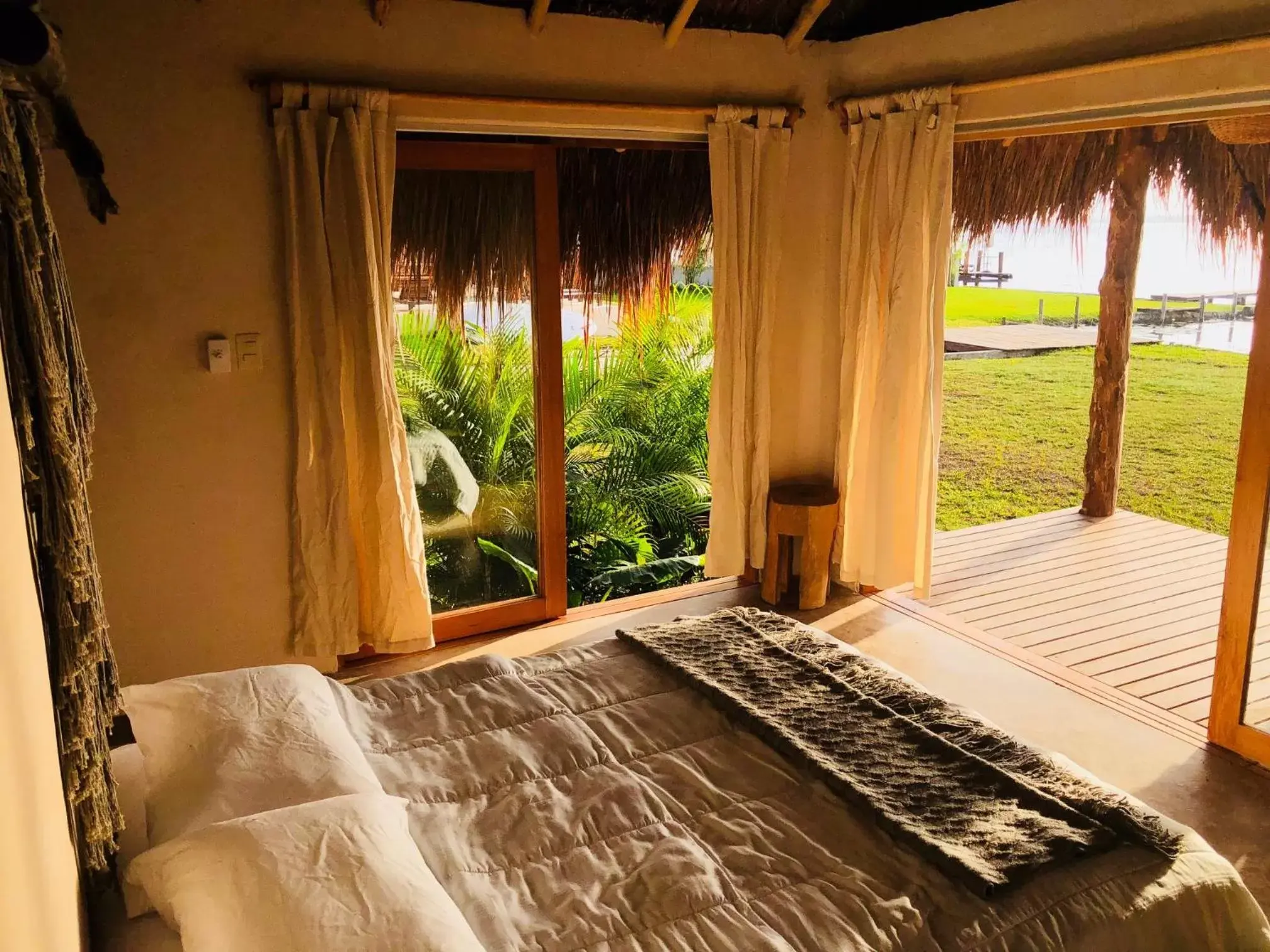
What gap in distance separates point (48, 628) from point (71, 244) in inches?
82.9

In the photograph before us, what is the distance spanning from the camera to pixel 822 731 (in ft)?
6.55

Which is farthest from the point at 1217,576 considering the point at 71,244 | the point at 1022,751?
the point at 71,244

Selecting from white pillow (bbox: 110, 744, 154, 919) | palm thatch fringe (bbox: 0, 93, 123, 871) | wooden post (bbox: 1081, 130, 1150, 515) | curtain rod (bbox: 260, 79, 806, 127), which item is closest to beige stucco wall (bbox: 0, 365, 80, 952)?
palm thatch fringe (bbox: 0, 93, 123, 871)

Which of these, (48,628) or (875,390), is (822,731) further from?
(875,390)

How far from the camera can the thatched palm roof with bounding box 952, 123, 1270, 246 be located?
5082 millimetres

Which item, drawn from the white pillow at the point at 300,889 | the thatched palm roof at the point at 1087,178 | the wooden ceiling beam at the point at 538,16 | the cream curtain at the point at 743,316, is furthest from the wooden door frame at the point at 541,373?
the thatched palm roof at the point at 1087,178

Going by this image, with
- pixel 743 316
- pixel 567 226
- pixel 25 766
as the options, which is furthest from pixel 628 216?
pixel 25 766

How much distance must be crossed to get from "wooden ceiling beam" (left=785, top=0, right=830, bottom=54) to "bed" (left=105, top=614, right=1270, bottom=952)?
105 inches

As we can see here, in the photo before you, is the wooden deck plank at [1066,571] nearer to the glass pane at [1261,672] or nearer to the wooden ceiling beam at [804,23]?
the glass pane at [1261,672]

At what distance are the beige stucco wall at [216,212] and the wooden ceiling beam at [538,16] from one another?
4 centimetres

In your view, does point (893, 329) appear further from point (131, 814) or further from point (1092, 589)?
point (131, 814)

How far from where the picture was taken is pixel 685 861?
1.62 meters

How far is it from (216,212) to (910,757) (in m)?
2.48

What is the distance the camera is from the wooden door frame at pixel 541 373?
3412mm
